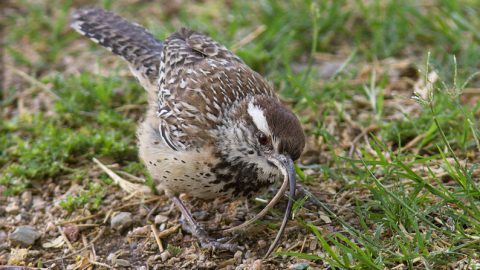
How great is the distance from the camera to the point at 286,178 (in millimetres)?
3891

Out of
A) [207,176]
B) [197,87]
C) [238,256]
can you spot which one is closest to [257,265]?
[238,256]

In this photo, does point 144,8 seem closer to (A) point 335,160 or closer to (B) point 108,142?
(B) point 108,142

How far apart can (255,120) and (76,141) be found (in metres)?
1.63

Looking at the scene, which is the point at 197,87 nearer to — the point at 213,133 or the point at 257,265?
the point at 213,133

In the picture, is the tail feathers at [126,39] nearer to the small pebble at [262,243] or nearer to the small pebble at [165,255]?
the small pebble at [165,255]

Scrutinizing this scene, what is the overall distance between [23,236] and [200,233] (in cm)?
112

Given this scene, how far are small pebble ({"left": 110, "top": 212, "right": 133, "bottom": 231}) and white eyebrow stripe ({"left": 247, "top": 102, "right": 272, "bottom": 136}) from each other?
3.51 feet

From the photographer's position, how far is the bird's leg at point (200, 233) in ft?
13.3

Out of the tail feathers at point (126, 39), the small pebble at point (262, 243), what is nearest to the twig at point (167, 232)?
the small pebble at point (262, 243)

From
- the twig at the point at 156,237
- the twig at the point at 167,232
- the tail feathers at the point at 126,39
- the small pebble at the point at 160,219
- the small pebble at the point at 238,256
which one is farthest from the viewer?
the tail feathers at the point at 126,39

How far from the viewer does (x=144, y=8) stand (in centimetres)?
705

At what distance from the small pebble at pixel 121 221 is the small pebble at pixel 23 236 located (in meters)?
0.47

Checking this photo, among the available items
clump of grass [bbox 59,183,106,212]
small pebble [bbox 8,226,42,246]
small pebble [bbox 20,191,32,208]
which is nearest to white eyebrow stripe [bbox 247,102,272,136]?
clump of grass [bbox 59,183,106,212]

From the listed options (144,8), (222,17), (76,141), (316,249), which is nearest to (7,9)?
(144,8)
